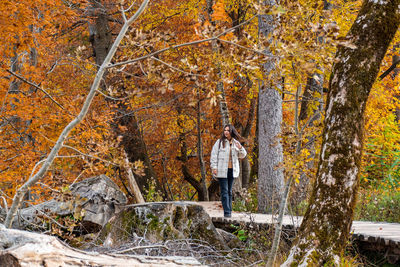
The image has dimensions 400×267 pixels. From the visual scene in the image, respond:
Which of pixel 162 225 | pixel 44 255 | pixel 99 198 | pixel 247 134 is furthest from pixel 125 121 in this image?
pixel 44 255

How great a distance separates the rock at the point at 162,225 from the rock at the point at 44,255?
4.18 metres

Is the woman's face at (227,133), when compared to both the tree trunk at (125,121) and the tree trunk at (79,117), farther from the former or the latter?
the tree trunk at (79,117)

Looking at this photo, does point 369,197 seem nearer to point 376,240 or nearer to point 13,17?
point 376,240

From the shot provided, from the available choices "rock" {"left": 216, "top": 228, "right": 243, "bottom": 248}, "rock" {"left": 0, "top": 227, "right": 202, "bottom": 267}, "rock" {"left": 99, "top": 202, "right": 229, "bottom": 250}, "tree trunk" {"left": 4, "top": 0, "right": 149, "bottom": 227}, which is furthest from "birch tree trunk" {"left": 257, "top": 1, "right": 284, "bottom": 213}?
"rock" {"left": 0, "top": 227, "right": 202, "bottom": 267}

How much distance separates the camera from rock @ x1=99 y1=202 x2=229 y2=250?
7133 mm

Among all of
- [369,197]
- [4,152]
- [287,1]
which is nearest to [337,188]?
[287,1]

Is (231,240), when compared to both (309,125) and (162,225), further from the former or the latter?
(309,125)

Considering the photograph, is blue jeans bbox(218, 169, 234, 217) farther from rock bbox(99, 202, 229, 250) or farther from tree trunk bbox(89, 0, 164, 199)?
tree trunk bbox(89, 0, 164, 199)

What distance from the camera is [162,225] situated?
285 inches

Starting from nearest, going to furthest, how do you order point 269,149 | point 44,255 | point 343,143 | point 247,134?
point 44,255 < point 343,143 < point 269,149 < point 247,134

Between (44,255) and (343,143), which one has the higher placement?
(343,143)

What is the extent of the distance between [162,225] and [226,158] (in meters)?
2.30

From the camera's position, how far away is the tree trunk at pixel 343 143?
178 inches

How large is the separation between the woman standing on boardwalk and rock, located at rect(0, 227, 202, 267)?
592cm
